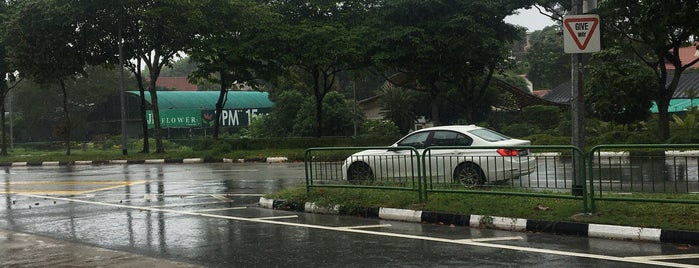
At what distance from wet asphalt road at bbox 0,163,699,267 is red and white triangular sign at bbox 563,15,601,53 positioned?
314 centimetres

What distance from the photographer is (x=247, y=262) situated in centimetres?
761

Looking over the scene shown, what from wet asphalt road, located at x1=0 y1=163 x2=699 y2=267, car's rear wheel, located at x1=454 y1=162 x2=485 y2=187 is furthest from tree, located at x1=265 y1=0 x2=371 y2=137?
car's rear wheel, located at x1=454 y1=162 x2=485 y2=187

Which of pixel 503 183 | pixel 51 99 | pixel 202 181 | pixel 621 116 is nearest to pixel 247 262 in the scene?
pixel 503 183

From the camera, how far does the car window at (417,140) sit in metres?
14.8

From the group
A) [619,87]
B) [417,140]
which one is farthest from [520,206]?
[619,87]

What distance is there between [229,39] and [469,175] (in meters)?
23.6

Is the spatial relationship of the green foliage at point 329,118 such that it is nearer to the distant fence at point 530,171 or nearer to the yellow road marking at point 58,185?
the yellow road marking at point 58,185

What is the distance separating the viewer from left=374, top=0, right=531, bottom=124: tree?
31.6 metres

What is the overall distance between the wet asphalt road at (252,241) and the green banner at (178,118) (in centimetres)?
4148

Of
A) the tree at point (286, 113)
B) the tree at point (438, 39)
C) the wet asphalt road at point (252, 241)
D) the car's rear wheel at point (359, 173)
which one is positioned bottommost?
the wet asphalt road at point (252, 241)

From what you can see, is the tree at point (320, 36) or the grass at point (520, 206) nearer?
the grass at point (520, 206)

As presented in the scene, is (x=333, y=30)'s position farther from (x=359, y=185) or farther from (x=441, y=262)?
(x=441, y=262)

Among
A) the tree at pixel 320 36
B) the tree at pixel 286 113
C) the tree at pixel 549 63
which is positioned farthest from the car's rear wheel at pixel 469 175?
the tree at pixel 549 63

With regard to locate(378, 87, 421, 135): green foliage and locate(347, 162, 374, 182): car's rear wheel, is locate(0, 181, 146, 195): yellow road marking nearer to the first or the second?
locate(347, 162, 374, 182): car's rear wheel
